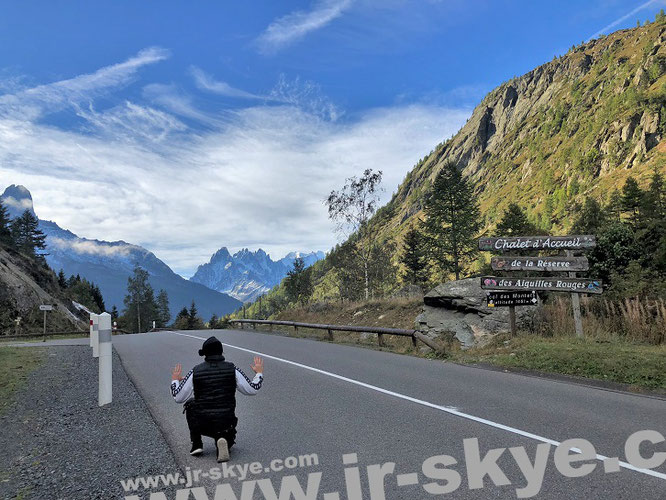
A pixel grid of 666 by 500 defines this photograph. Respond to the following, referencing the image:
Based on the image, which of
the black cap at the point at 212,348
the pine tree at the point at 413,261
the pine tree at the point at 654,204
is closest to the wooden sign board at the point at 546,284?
the black cap at the point at 212,348

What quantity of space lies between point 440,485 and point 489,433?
1.57m

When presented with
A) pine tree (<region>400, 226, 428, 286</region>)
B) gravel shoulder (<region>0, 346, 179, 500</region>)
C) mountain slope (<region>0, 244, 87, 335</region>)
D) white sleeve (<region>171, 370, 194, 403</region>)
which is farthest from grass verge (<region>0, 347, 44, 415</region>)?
pine tree (<region>400, 226, 428, 286</region>)

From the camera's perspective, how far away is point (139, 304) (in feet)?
306

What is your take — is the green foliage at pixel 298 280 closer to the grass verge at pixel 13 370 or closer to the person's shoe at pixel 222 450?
the grass verge at pixel 13 370

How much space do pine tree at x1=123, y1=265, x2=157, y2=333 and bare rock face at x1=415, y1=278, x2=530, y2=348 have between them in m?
88.3

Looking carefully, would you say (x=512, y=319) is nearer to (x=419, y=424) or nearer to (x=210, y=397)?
(x=419, y=424)

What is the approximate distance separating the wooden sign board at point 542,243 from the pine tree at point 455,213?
91.7 feet

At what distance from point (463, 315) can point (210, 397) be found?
37.7 ft

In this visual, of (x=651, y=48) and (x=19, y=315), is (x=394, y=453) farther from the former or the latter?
(x=651, y=48)

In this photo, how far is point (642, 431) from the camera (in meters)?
5.02

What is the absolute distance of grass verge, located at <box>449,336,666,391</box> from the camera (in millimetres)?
7859

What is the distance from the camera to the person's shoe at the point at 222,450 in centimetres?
423


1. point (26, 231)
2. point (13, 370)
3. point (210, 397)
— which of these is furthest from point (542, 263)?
point (26, 231)

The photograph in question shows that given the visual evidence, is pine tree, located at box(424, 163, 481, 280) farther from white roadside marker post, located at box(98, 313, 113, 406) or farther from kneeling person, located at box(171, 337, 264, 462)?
kneeling person, located at box(171, 337, 264, 462)
